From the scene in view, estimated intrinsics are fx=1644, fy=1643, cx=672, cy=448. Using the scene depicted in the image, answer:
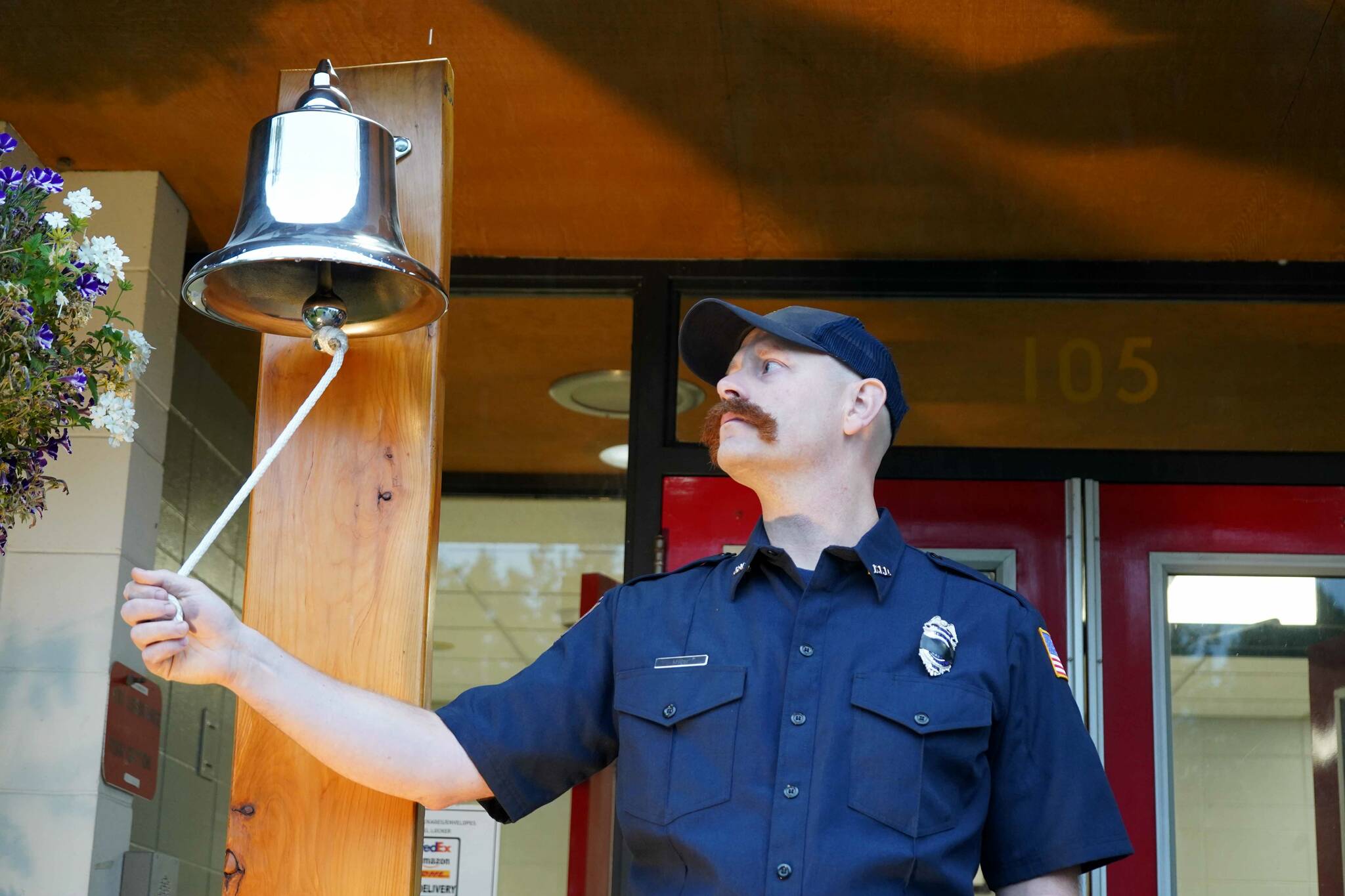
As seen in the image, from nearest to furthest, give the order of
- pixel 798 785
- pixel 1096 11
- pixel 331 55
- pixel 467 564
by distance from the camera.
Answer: pixel 798 785, pixel 1096 11, pixel 331 55, pixel 467 564

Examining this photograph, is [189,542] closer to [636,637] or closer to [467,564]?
[467,564]

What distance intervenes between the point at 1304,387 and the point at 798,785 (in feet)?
9.50

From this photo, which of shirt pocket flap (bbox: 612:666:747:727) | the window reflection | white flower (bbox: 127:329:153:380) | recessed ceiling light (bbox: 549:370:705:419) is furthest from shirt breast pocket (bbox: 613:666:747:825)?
recessed ceiling light (bbox: 549:370:705:419)

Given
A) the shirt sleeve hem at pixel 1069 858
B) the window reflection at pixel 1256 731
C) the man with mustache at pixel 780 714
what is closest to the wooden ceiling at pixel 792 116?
the window reflection at pixel 1256 731

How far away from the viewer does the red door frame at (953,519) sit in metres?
4.30

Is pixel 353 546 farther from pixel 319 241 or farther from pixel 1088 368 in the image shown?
pixel 1088 368

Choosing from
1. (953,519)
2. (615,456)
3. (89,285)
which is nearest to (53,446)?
(89,285)

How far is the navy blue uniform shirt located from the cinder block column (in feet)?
6.34

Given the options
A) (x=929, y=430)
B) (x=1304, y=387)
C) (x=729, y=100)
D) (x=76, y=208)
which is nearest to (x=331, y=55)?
(x=729, y=100)

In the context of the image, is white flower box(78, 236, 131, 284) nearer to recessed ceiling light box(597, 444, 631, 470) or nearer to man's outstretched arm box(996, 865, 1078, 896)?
man's outstretched arm box(996, 865, 1078, 896)

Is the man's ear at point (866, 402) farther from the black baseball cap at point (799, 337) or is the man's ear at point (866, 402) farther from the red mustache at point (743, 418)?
the red mustache at point (743, 418)

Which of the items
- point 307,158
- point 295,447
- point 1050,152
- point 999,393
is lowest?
point 295,447

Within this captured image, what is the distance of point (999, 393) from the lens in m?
4.57

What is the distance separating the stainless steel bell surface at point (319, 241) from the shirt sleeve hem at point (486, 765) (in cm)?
57
